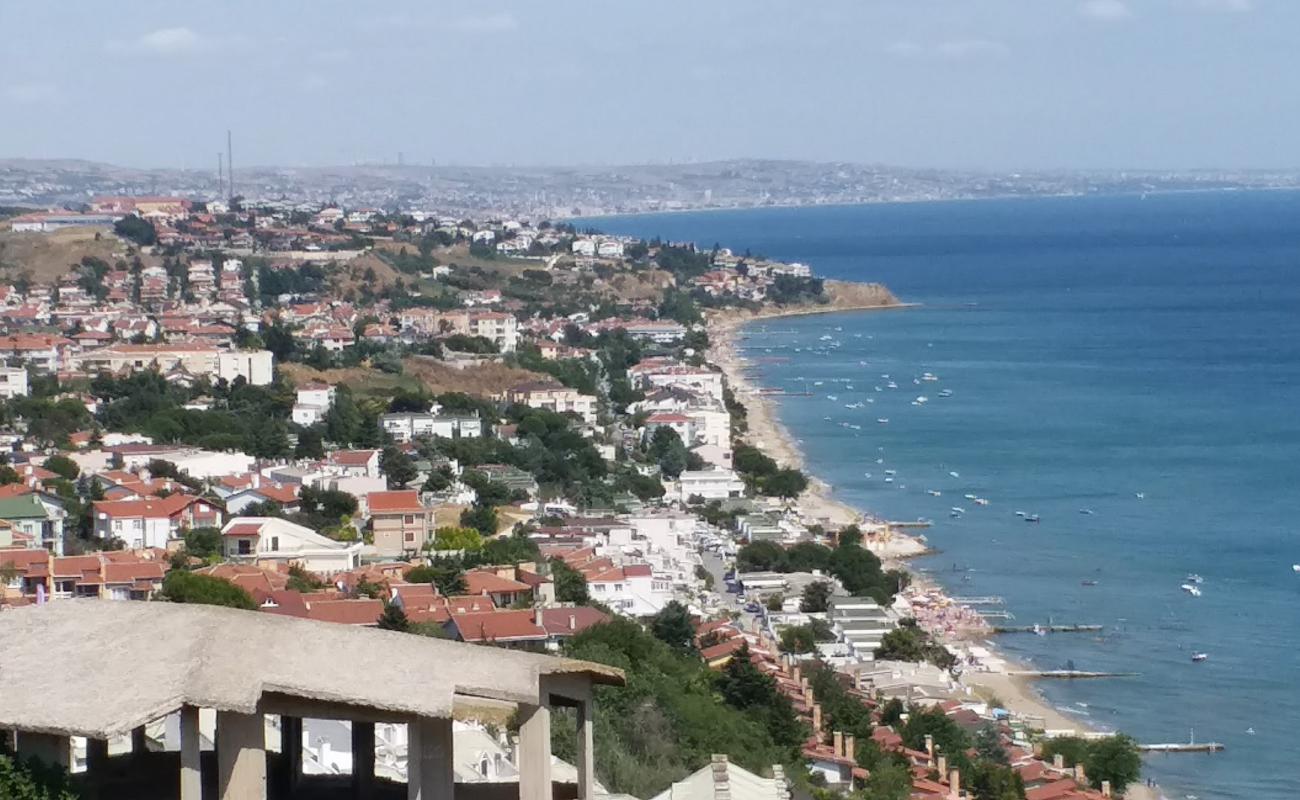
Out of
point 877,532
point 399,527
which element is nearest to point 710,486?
point 877,532

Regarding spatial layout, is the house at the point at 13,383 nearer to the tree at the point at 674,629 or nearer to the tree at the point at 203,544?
the tree at the point at 203,544

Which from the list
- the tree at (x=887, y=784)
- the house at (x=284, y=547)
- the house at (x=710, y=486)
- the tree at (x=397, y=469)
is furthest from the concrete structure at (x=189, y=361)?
the tree at (x=887, y=784)

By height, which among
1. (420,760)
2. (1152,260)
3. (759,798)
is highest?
(420,760)

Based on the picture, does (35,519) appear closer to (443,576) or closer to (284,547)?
(284,547)

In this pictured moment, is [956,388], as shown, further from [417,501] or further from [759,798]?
[759,798]

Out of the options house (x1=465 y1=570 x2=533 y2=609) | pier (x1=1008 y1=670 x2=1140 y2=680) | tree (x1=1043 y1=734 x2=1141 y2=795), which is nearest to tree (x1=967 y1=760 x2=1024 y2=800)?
tree (x1=1043 y1=734 x2=1141 y2=795)

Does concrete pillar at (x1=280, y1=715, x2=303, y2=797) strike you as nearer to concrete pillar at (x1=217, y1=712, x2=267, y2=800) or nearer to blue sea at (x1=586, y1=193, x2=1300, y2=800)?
concrete pillar at (x1=217, y1=712, x2=267, y2=800)

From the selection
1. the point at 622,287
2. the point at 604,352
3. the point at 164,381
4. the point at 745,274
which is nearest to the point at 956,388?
the point at 604,352
